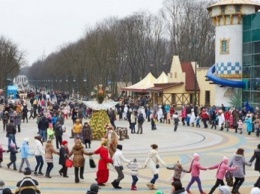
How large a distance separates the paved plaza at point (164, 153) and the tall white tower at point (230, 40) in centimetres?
1011

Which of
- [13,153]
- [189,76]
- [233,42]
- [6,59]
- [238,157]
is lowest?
[13,153]

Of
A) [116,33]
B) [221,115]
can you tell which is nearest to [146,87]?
[116,33]

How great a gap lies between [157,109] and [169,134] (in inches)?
433

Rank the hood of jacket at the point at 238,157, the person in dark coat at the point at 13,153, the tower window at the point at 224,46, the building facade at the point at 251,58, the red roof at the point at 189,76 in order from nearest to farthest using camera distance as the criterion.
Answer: the hood of jacket at the point at 238,157
the person in dark coat at the point at 13,153
the building facade at the point at 251,58
the tower window at the point at 224,46
the red roof at the point at 189,76

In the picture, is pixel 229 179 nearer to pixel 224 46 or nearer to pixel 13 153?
Answer: pixel 13 153

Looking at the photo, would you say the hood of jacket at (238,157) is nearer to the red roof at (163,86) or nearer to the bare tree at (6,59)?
the red roof at (163,86)

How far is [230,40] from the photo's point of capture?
45312 mm

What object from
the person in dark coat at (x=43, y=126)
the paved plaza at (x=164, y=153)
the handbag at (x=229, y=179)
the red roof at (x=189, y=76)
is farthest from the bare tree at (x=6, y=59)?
the handbag at (x=229, y=179)

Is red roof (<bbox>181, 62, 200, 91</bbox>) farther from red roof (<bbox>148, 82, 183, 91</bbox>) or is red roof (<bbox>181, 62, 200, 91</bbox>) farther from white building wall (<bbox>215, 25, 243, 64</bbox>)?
white building wall (<bbox>215, 25, 243, 64</bbox>)

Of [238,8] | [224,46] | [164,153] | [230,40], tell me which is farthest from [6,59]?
[164,153]

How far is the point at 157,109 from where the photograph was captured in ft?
138

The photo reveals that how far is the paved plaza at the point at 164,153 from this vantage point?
50.9ft

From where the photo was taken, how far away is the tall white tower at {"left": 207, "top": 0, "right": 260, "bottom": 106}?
4484 cm

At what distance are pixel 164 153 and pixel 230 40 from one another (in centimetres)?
2504
